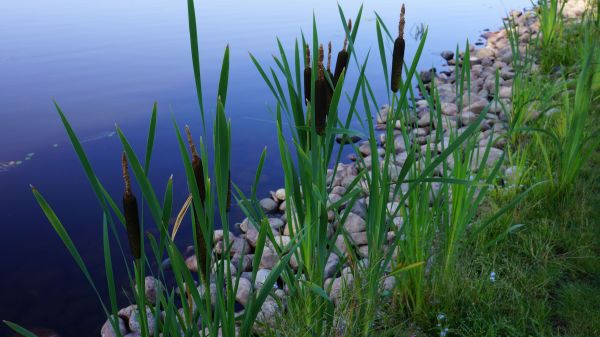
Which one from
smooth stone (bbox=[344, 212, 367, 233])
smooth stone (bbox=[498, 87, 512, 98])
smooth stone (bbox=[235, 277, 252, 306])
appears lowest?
smooth stone (bbox=[235, 277, 252, 306])

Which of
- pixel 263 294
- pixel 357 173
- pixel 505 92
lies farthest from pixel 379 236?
pixel 505 92

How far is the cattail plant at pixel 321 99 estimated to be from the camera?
3.21 feet

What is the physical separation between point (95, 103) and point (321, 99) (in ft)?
11.3

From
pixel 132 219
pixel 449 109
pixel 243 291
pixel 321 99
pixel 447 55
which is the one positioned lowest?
pixel 243 291

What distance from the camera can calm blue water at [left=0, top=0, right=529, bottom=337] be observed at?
7.70 feet

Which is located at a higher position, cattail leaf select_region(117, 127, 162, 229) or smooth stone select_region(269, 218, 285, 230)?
cattail leaf select_region(117, 127, 162, 229)

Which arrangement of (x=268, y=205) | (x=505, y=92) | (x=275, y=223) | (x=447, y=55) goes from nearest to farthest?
1. (x=275, y=223)
2. (x=268, y=205)
3. (x=505, y=92)
4. (x=447, y=55)

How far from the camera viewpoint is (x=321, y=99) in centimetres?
101

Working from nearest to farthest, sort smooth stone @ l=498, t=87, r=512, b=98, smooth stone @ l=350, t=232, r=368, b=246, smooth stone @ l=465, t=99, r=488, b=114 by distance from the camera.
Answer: smooth stone @ l=350, t=232, r=368, b=246 → smooth stone @ l=465, t=99, r=488, b=114 → smooth stone @ l=498, t=87, r=512, b=98

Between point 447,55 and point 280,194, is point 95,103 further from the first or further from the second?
point 447,55

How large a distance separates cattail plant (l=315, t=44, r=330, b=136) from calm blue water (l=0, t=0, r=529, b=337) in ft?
2.21

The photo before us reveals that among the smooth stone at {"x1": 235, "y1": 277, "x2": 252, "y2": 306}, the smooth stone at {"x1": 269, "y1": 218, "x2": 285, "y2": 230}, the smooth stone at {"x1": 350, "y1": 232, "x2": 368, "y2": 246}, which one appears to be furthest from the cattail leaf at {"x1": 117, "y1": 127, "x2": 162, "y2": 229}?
the smooth stone at {"x1": 269, "y1": 218, "x2": 285, "y2": 230}

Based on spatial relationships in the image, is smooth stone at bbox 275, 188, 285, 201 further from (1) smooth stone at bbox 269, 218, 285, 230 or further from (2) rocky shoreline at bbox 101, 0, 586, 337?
(1) smooth stone at bbox 269, 218, 285, 230

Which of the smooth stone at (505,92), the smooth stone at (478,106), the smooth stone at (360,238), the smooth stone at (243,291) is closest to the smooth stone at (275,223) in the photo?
the smooth stone at (360,238)
